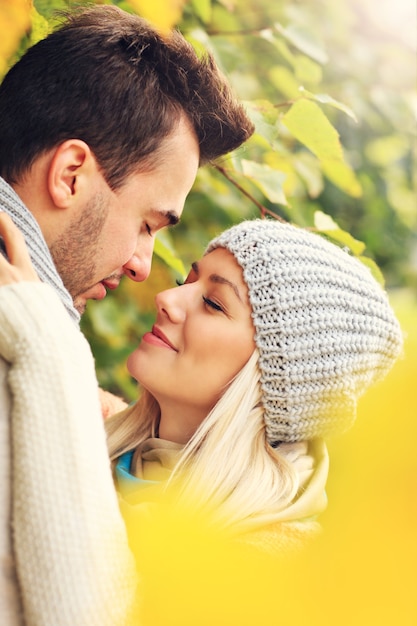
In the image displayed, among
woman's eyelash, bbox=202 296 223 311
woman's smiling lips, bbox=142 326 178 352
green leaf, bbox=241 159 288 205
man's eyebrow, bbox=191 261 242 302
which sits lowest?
woman's smiling lips, bbox=142 326 178 352

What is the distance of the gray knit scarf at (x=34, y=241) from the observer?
1.45 meters

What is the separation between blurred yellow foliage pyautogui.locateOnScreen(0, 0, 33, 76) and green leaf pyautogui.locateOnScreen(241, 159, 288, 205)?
0.71 m

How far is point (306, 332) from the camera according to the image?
1.60 m

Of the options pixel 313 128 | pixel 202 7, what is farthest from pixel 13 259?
pixel 202 7

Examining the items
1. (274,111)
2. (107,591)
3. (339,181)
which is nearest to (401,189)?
(339,181)

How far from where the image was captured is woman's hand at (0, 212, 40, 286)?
1245mm

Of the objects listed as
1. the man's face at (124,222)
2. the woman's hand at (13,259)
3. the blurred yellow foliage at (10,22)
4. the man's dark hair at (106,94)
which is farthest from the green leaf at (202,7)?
the woman's hand at (13,259)

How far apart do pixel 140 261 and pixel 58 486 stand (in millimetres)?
900

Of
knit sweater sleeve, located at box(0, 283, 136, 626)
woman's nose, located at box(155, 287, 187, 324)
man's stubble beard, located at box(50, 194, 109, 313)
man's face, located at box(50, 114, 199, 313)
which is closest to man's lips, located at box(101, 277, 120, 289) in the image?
man's face, located at box(50, 114, 199, 313)

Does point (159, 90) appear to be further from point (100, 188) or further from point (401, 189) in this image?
point (401, 189)

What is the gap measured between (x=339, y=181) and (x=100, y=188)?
84 cm

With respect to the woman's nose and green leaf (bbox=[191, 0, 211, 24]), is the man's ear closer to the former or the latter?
the woman's nose

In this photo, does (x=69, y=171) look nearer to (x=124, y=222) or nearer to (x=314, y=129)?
(x=124, y=222)

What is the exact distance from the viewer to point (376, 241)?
152 inches
